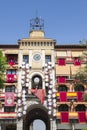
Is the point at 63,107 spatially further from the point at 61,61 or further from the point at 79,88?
the point at 61,61

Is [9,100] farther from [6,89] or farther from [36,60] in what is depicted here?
[36,60]

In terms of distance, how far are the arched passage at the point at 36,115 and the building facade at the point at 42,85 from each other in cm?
18

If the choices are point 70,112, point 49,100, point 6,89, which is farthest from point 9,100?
point 70,112

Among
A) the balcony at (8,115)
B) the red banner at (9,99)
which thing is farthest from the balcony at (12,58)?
the balcony at (8,115)

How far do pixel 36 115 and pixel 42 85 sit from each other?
9469 mm

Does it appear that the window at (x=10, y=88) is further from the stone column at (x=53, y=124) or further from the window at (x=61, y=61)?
the window at (x=61, y=61)

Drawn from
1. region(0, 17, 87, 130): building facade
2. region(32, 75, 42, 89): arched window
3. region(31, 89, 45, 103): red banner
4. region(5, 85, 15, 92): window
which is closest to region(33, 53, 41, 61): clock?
region(0, 17, 87, 130): building facade

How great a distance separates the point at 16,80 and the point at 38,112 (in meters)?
8.18

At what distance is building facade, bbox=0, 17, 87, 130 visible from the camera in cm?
4747

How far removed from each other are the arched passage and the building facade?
18 centimetres

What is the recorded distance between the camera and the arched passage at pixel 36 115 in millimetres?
49753

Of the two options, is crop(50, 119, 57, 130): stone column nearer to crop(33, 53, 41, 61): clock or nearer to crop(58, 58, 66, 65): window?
crop(58, 58, 66, 65): window

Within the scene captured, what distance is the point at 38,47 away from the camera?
51500 millimetres

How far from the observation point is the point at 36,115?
57125mm
